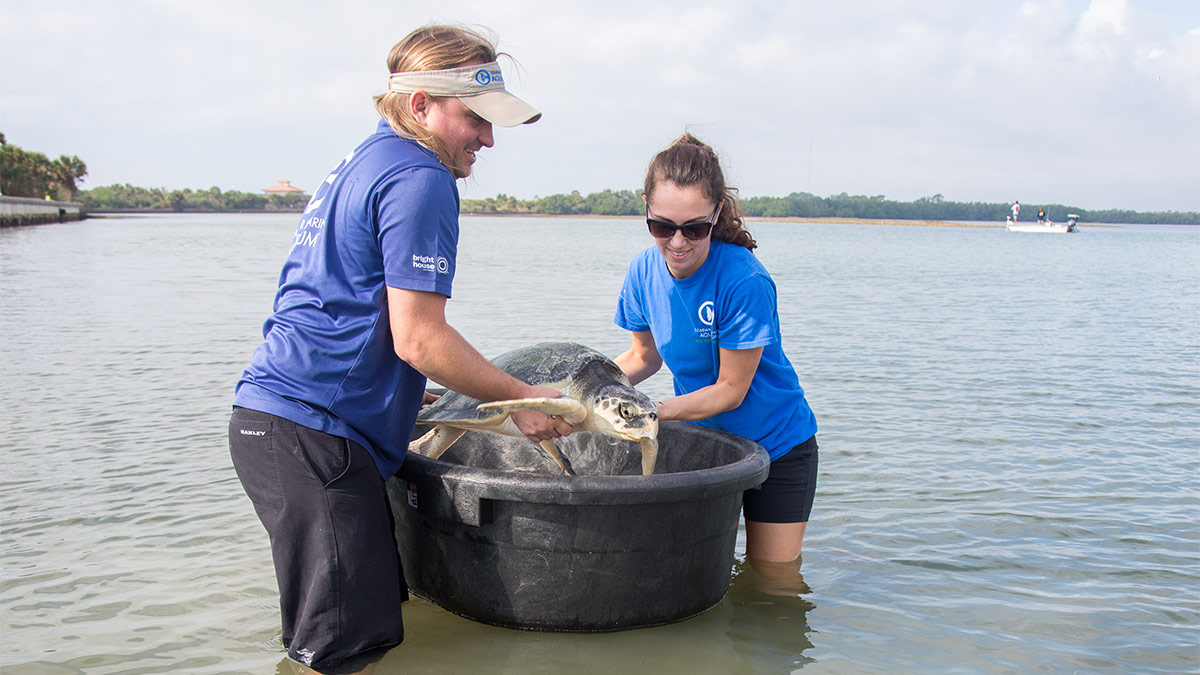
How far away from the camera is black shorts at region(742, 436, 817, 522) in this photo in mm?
3324

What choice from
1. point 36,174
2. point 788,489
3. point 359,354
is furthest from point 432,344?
point 36,174

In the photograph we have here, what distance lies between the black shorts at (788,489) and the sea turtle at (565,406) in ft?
1.72

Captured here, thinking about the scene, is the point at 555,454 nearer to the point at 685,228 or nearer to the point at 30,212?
the point at 685,228

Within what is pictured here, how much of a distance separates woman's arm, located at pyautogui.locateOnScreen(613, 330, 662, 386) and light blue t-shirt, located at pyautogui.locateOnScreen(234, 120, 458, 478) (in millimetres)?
1488

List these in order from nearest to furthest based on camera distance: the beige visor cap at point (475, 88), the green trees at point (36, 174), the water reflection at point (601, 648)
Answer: the beige visor cap at point (475, 88) → the water reflection at point (601, 648) → the green trees at point (36, 174)

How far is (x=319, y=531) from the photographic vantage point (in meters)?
Result: 2.27

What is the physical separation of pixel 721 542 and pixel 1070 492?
10.0ft

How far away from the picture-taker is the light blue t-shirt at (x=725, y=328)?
9.88 ft

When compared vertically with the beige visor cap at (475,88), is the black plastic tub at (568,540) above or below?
below

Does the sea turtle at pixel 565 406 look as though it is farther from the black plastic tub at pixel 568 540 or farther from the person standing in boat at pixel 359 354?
the person standing in boat at pixel 359 354

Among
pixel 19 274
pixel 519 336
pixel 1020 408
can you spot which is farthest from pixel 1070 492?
pixel 19 274

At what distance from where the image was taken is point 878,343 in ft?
34.3

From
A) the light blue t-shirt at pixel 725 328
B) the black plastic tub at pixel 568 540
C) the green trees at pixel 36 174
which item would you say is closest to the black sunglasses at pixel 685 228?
the light blue t-shirt at pixel 725 328

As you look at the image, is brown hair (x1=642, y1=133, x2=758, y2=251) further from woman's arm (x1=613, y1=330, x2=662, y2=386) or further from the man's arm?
the man's arm
